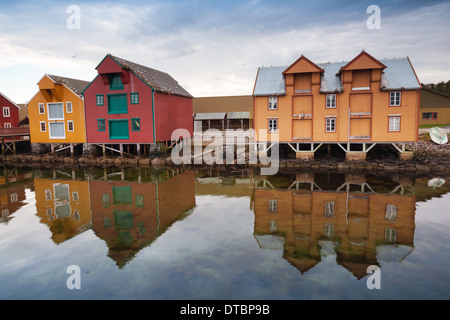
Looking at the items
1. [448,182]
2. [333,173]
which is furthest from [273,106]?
[448,182]

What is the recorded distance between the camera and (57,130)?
3300 cm

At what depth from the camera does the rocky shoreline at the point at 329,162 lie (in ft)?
76.6

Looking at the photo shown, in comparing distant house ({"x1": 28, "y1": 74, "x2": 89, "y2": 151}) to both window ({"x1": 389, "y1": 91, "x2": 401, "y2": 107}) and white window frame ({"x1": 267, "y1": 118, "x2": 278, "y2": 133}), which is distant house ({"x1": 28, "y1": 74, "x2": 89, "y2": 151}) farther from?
window ({"x1": 389, "y1": 91, "x2": 401, "y2": 107})

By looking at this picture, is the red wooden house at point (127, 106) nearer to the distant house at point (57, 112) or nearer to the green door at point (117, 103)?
the green door at point (117, 103)

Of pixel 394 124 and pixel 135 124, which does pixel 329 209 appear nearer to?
pixel 394 124

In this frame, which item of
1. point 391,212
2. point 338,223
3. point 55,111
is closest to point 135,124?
point 55,111

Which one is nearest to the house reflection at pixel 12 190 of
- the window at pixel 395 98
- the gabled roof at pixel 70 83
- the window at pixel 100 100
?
the window at pixel 100 100

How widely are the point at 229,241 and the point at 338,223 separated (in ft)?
14.5

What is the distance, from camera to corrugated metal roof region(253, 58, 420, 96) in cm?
2428

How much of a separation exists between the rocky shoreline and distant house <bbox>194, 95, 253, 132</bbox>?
1980cm

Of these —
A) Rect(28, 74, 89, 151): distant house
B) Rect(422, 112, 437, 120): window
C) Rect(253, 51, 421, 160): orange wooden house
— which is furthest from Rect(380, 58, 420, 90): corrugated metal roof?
Rect(28, 74, 89, 151): distant house

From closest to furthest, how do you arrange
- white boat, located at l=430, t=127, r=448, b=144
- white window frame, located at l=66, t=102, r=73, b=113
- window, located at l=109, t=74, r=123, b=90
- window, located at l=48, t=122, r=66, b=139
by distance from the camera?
1. window, located at l=109, t=74, r=123, b=90
2. white boat, located at l=430, t=127, r=448, b=144
3. white window frame, located at l=66, t=102, r=73, b=113
4. window, located at l=48, t=122, r=66, b=139

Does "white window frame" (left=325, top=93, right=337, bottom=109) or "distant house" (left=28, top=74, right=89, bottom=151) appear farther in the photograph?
"distant house" (left=28, top=74, right=89, bottom=151)

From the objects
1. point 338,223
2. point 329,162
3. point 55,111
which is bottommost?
point 338,223
